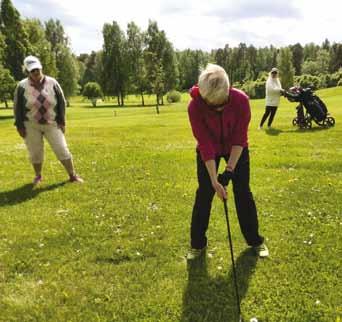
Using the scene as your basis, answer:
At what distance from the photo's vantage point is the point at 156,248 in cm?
601

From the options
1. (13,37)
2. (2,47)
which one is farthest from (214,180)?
(13,37)

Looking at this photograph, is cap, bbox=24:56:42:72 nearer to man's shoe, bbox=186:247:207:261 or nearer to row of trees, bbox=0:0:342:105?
man's shoe, bbox=186:247:207:261

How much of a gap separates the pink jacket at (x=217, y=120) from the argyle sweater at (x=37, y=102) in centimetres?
450

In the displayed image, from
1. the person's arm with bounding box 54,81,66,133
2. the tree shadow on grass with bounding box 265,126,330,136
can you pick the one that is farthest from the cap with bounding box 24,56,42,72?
the tree shadow on grass with bounding box 265,126,330,136

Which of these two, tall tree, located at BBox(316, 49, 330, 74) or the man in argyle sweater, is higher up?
tall tree, located at BBox(316, 49, 330, 74)

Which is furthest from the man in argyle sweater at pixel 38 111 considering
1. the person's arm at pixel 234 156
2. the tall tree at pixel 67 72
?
the tall tree at pixel 67 72

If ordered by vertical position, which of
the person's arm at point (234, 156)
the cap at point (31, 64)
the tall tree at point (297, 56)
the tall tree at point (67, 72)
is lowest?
the person's arm at point (234, 156)

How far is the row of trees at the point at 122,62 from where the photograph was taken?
48000mm

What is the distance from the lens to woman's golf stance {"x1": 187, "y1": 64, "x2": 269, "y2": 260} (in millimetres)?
4641

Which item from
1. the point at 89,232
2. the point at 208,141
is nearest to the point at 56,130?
the point at 89,232

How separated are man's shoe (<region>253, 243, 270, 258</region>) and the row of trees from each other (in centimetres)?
2907

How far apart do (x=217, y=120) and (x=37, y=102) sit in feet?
15.8

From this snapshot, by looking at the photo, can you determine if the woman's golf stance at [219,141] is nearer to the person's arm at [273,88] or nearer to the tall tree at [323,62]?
the person's arm at [273,88]

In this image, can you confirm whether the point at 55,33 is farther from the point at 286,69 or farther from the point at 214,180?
the point at 214,180
